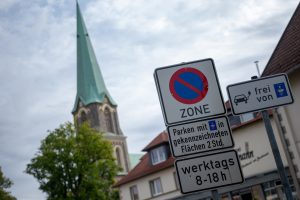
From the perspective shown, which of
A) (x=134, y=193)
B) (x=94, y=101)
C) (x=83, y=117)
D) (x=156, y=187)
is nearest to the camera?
(x=156, y=187)

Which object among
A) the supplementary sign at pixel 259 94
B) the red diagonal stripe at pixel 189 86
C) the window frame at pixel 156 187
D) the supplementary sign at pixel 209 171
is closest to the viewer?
the supplementary sign at pixel 209 171

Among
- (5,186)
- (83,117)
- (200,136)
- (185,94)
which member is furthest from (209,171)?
(83,117)

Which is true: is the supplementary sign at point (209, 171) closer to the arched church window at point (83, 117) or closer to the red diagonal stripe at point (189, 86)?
the red diagonal stripe at point (189, 86)

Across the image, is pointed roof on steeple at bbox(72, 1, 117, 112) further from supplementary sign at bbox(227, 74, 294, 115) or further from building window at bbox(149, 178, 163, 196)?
supplementary sign at bbox(227, 74, 294, 115)

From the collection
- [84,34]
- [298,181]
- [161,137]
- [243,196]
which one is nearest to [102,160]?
[161,137]

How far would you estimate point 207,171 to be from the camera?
4973 mm

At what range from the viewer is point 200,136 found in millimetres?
5207

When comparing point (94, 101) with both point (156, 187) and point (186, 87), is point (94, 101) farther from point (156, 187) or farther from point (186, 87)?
point (186, 87)

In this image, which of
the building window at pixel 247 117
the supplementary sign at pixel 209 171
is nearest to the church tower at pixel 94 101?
the building window at pixel 247 117

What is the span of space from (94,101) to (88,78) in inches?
226

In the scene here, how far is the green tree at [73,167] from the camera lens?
137 ft

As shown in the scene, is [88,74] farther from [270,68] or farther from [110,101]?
[270,68]

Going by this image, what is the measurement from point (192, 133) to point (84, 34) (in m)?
99.6

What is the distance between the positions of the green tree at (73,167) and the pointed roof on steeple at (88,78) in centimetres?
5174
